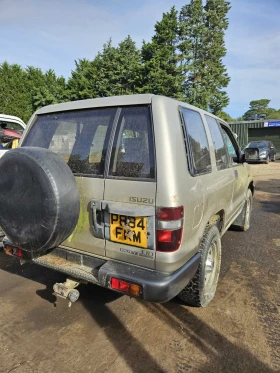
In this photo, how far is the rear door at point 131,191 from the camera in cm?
206

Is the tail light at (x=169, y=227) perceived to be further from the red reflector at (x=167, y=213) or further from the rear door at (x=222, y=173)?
the rear door at (x=222, y=173)

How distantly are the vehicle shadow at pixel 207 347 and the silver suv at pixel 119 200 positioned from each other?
8.2 inches

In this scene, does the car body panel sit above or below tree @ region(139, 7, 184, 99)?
below

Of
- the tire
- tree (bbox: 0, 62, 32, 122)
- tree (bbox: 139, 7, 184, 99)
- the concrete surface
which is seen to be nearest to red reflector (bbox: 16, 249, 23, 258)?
the concrete surface

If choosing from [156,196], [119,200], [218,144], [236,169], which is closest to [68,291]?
[119,200]

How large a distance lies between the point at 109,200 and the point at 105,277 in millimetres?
589

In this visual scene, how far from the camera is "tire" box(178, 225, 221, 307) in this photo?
2.54 metres

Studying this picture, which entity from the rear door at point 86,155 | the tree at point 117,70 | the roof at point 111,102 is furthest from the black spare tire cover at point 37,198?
the tree at point 117,70

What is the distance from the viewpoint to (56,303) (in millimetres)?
2857

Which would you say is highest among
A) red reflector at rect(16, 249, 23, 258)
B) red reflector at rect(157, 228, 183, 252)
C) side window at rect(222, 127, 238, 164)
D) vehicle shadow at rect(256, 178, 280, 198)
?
side window at rect(222, 127, 238, 164)

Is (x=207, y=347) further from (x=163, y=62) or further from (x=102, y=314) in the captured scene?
(x=163, y=62)

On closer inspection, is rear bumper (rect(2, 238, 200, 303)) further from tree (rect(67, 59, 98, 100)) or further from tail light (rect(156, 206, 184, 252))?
tree (rect(67, 59, 98, 100))

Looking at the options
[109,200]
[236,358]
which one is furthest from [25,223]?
[236,358]

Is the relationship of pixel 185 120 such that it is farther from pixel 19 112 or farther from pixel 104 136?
pixel 19 112
